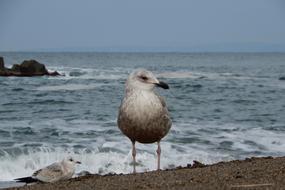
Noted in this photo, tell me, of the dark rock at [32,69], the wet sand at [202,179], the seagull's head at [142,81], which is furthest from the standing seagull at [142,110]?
the dark rock at [32,69]

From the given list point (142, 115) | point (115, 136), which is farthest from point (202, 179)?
point (115, 136)

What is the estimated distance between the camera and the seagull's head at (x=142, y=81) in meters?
7.09

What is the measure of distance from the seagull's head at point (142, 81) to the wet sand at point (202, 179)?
1003mm

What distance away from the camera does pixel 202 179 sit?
6.13 metres

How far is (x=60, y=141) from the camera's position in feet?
43.6

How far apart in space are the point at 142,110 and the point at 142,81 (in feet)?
1.30

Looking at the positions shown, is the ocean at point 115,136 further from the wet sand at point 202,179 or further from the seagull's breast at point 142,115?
the wet sand at point 202,179

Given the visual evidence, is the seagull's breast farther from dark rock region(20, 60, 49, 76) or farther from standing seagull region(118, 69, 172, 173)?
dark rock region(20, 60, 49, 76)

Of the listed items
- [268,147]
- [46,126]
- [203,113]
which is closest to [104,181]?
[268,147]

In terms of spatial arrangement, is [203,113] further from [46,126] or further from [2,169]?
[2,169]

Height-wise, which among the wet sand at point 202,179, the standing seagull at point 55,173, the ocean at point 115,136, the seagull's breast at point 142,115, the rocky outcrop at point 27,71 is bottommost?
the rocky outcrop at point 27,71

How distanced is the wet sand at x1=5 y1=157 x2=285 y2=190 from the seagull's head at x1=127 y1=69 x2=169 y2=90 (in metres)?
1.00

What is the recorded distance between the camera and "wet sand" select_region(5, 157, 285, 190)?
5.63 m

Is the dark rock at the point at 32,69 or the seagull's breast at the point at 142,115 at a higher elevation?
the seagull's breast at the point at 142,115
